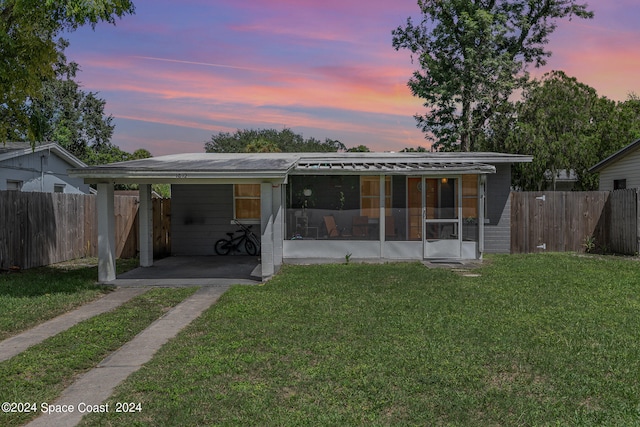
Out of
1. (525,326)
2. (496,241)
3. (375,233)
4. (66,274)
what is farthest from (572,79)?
(66,274)

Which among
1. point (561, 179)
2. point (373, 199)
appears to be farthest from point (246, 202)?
point (561, 179)

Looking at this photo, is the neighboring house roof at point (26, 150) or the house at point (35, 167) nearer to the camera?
the neighboring house roof at point (26, 150)

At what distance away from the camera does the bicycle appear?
14102 mm

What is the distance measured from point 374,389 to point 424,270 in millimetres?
6844

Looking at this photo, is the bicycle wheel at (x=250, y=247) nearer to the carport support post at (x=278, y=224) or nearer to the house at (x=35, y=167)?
the carport support post at (x=278, y=224)

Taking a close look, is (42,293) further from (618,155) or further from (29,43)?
(618,155)

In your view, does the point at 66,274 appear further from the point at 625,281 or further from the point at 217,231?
the point at 625,281

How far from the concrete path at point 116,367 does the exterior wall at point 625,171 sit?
1615 cm

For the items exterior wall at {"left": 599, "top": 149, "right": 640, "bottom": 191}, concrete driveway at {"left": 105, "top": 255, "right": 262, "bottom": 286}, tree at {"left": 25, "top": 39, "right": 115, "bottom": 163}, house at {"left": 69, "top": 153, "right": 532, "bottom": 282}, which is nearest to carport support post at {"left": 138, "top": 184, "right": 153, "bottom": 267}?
house at {"left": 69, "top": 153, "right": 532, "bottom": 282}

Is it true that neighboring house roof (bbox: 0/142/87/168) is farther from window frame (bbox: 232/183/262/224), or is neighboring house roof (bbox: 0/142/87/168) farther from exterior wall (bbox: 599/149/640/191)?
exterior wall (bbox: 599/149/640/191)

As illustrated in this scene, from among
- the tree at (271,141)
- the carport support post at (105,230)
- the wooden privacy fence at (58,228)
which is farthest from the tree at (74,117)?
the carport support post at (105,230)

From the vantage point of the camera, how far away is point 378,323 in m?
6.23

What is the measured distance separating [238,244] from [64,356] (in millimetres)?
9009

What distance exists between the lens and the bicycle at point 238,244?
1410 cm
